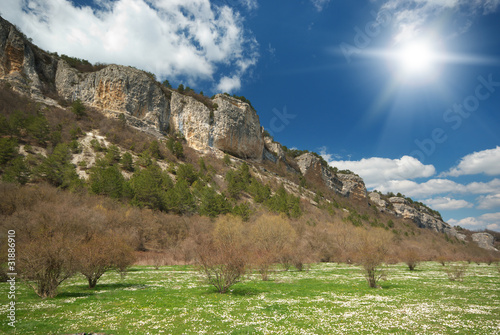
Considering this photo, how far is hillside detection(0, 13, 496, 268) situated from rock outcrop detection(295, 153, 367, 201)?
2.48ft


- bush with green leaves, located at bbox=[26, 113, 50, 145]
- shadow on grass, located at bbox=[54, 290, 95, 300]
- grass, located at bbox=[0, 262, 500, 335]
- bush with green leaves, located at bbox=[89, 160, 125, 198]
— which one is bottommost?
shadow on grass, located at bbox=[54, 290, 95, 300]

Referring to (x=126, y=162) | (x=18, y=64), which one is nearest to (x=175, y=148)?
(x=126, y=162)

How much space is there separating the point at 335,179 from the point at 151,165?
399 ft

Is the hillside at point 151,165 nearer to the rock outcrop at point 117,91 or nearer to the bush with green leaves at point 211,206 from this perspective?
the bush with green leaves at point 211,206

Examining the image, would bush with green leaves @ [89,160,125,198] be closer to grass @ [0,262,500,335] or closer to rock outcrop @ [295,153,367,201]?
grass @ [0,262,500,335]

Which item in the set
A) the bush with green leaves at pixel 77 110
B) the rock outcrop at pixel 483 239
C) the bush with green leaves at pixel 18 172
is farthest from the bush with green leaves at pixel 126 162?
the rock outcrop at pixel 483 239

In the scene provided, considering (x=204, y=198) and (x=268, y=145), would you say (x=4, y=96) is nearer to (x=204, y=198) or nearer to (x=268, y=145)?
(x=204, y=198)

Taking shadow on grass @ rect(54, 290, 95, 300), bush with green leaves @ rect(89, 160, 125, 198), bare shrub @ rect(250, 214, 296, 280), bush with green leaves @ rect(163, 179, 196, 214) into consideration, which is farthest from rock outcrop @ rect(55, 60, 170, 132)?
shadow on grass @ rect(54, 290, 95, 300)

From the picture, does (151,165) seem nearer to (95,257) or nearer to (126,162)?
(126,162)

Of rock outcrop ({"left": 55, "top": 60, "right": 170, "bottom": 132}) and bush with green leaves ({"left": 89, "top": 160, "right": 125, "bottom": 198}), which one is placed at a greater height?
rock outcrop ({"left": 55, "top": 60, "right": 170, "bottom": 132})

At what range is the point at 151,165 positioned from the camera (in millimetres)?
72812

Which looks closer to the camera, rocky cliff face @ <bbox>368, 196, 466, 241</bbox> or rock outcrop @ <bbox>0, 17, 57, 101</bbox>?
rock outcrop @ <bbox>0, 17, 57, 101</bbox>

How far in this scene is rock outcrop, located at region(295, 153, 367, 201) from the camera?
14900 centimetres

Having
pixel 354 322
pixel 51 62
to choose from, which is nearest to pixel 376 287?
pixel 354 322
